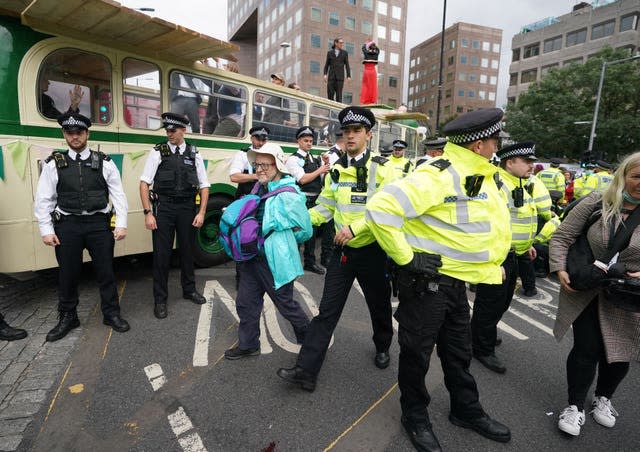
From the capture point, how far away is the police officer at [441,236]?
1.96 m

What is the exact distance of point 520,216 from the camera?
331 centimetres

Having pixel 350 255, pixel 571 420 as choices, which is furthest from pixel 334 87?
pixel 571 420

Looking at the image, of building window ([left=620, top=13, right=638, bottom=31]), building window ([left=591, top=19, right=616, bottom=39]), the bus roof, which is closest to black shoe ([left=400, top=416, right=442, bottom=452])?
the bus roof

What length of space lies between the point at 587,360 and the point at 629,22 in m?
53.4

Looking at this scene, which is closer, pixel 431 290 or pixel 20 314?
pixel 431 290

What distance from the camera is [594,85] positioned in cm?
2750

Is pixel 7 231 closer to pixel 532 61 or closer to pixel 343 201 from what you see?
pixel 343 201

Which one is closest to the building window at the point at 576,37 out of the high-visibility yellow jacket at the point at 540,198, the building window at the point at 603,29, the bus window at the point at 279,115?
the building window at the point at 603,29

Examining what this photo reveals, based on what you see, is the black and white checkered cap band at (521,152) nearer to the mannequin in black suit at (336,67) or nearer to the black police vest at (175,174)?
the black police vest at (175,174)

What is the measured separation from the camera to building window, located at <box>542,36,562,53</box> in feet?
154

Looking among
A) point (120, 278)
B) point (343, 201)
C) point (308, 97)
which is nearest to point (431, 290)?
point (343, 201)

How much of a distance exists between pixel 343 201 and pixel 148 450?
208 centimetres

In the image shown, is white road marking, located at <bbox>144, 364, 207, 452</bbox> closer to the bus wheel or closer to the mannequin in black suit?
the bus wheel

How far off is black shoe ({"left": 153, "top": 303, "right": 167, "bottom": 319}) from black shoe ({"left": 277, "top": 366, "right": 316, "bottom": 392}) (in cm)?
178
